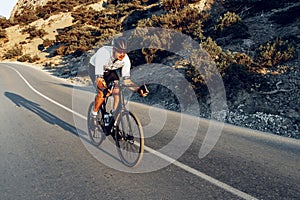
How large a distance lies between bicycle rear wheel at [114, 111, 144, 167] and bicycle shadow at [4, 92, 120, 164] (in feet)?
1.06

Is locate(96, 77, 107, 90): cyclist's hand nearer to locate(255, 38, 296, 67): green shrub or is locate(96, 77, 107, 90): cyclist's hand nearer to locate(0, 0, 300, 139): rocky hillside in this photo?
locate(0, 0, 300, 139): rocky hillside

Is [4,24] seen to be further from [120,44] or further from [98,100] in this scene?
[120,44]

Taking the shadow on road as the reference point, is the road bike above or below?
above

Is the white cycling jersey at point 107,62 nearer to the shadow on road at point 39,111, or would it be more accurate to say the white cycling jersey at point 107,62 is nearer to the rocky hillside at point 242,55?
the shadow on road at point 39,111

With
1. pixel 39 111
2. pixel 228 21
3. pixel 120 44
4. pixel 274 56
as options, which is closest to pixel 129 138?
pixel 120 44

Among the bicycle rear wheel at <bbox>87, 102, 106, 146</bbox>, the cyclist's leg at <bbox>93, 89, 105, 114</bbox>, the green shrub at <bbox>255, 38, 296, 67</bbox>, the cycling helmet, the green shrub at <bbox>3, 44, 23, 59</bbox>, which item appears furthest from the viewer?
the green shrub at <bbox>3, 44, 23, 59</bbox>

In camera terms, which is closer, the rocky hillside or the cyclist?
the cyclist

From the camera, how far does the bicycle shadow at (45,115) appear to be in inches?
243

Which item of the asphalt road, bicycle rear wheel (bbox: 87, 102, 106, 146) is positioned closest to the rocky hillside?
the asphalt road

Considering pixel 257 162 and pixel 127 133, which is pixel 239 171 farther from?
pixel 127 133

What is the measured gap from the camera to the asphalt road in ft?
11.5

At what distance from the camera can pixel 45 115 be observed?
8320 millimetres

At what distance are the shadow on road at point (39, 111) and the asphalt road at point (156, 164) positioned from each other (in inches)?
3.5

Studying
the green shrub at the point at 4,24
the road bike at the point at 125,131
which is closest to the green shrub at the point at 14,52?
the green shrub at the point at 4,24
